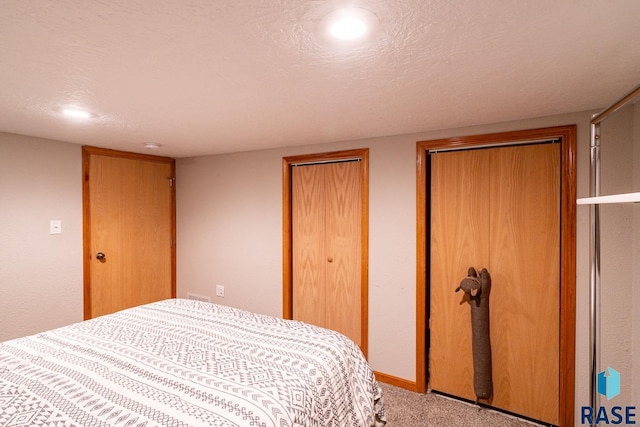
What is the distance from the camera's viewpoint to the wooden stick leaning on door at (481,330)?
2412mm

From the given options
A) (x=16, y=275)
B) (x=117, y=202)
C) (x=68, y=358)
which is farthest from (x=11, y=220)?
(x=68, y=358)

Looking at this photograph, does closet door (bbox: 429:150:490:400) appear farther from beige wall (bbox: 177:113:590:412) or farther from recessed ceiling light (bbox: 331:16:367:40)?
recessed ceiling light (bbox: 331:16:367:40)

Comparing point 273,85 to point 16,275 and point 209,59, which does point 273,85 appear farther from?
point 16,275

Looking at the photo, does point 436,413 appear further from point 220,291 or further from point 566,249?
point 220,291

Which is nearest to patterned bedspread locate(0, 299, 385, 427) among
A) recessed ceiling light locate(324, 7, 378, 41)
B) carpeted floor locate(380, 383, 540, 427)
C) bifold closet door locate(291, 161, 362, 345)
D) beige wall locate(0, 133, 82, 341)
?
carpeted floor locate(380, 383, 540, 427)

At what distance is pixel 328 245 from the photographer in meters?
3.18

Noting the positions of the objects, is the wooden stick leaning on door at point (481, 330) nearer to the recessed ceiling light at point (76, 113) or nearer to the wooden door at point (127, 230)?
the recessed ceiling light at point (76, 113)

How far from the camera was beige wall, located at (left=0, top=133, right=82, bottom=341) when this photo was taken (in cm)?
273

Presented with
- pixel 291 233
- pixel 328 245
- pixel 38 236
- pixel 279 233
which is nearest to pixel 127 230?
pixel 38 236

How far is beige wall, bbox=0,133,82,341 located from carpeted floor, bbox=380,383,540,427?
9.89 ft

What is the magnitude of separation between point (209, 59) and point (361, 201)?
189 centimetres

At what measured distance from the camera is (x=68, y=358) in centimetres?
164

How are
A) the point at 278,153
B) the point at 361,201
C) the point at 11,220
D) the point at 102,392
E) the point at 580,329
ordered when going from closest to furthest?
the point at 102,392 < the point at 580,329 < the point at 11,220 < the point at 361,201 < the point at 278,153

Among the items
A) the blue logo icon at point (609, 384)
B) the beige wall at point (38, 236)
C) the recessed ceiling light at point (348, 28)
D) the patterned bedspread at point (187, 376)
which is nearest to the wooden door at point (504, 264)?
the blue logo icon at point (609, 384)
